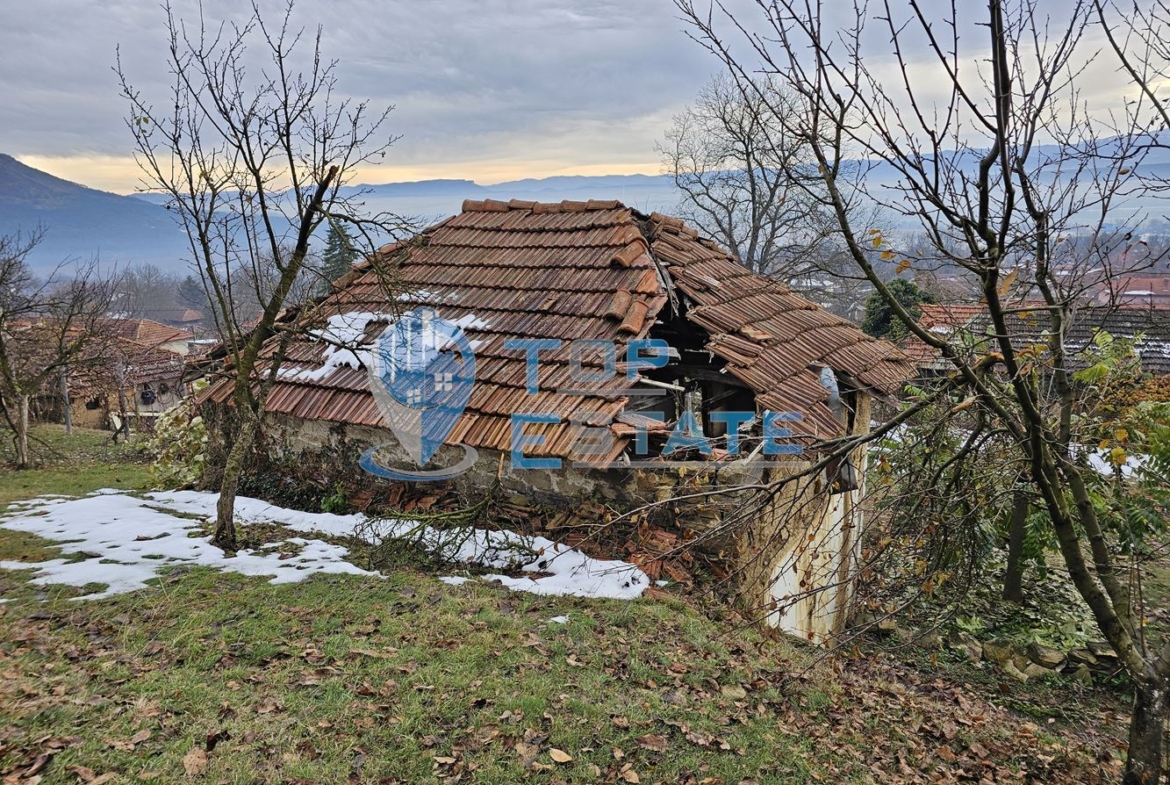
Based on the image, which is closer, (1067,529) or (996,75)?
(996,75)

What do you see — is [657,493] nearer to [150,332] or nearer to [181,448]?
[181,448]

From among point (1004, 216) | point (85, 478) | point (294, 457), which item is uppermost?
point (1004, 216)

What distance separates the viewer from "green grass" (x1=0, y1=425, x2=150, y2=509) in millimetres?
11953

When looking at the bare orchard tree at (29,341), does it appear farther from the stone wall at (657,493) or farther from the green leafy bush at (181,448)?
the stone wall at (657,493)

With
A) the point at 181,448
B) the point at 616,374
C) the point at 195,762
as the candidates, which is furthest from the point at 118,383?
the point at 195,762

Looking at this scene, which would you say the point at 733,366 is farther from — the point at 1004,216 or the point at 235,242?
the point at 235,242

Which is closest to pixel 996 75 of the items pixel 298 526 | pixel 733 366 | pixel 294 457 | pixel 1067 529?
pixel 1067 529

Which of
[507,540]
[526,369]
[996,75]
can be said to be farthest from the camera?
[526,369]

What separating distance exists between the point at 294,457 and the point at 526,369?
345 centimetres

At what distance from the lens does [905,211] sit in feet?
9.98

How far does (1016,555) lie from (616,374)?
314 inches

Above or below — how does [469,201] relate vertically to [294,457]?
above

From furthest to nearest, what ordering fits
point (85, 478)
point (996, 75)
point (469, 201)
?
point (85, 478)
point (469, 201)
point (996, 75)

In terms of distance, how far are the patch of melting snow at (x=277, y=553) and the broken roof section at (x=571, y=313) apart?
108 centimetres
